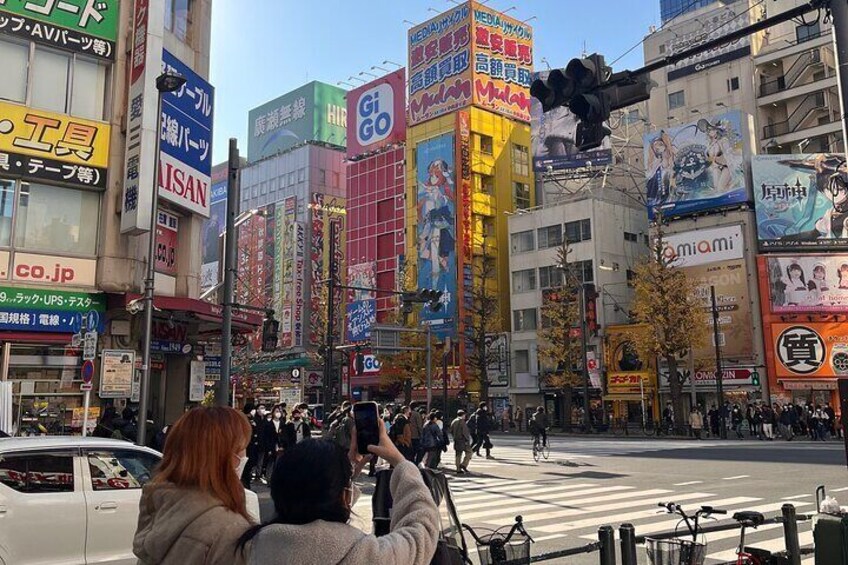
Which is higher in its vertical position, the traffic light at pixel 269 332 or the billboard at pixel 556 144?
the billboard at pixel 556 144

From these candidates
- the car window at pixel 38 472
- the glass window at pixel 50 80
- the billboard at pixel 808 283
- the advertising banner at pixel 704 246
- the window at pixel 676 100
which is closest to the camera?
the car window at pixel 38 472

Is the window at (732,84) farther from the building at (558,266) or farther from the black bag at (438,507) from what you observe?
the black bag at (438,507)

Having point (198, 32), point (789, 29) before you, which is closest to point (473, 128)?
point (789, 29)

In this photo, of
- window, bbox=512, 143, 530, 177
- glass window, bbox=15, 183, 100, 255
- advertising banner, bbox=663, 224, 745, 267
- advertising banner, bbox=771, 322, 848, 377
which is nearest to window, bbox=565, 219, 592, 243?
advertising banner, bbox=663, 224, 745, 267

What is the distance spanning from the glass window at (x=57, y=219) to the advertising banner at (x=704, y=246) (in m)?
34.4

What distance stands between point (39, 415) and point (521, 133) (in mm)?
51721

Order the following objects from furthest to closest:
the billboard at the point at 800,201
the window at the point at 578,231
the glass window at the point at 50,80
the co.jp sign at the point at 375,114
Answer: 1. the co.jp sign at the point at 375,114
2. the window at the point at 578,231
3. the billboard at the point at 800,201
4. the glass window at the point at 50,80

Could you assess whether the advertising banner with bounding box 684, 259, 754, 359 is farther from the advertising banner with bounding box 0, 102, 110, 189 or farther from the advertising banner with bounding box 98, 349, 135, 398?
the advertising banner with bounding box 98, 349, 135, 398

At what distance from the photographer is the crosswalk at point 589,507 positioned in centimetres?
932

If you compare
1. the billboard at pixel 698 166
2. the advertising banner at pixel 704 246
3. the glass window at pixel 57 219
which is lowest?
the glass window at pixel 57 219

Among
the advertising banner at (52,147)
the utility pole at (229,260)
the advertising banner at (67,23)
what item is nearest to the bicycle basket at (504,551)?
the utility pole at (229,260)

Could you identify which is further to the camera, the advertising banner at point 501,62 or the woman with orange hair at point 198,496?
the advertising banner at point 501,62

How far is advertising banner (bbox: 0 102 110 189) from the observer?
16438 mm

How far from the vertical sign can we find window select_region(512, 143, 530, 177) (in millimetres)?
45612
